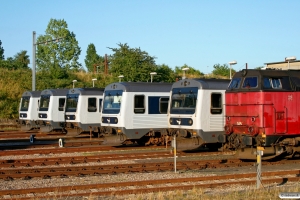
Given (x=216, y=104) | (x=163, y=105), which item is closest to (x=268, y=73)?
(x=216, y=104)

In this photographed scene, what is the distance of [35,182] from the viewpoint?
13.7 m

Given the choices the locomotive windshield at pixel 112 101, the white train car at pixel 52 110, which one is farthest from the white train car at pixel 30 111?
the locomotive windshield at pixel 112 101

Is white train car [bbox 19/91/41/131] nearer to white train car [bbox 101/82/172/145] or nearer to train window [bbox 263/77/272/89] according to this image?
white train car [bbox 101/82/172/145]

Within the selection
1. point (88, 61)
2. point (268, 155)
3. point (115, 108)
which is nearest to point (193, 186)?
point (268, 155)

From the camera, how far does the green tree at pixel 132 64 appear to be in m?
41.2

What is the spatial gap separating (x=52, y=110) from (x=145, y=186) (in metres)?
17.9

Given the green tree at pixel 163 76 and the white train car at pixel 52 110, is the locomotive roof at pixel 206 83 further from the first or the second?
the green tree at pixel 163 76

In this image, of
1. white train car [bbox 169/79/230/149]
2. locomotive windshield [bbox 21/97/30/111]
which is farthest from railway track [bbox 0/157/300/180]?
locomotive windshield [bbox 21/97/30/111]

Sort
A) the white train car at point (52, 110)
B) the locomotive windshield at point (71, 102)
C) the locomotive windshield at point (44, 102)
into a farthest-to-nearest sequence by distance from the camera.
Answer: the locomotive windshield at point (44, 102), the white train car at point (52, 110), the locomotive windshield at point (71, 102)

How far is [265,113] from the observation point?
16.6 meters

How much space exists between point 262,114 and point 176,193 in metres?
5.94

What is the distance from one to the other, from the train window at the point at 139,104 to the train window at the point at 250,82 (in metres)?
6.08

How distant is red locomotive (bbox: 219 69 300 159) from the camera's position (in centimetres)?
1658

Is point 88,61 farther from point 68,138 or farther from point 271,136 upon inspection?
point 271,136
